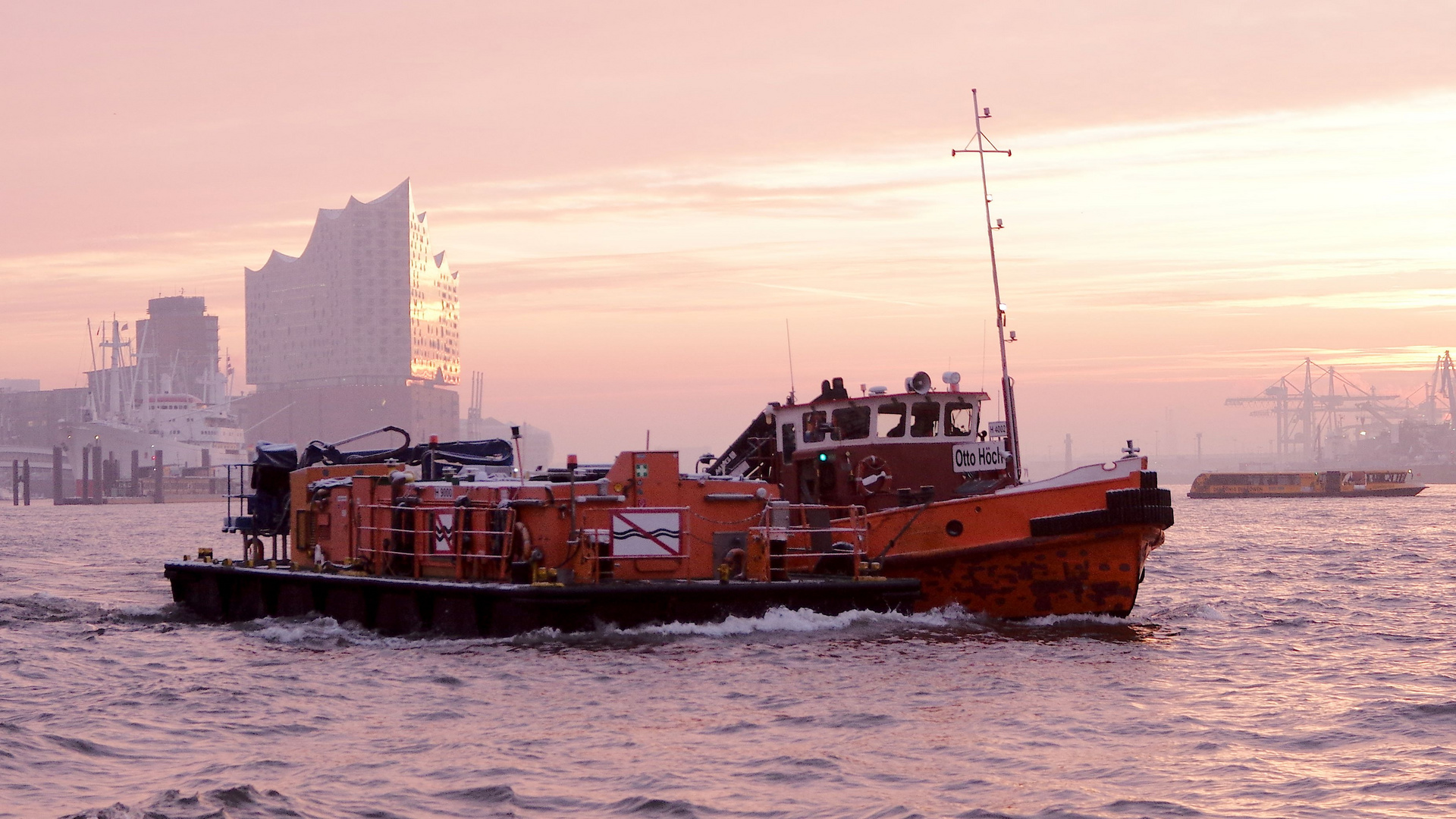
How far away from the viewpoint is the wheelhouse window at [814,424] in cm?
2303

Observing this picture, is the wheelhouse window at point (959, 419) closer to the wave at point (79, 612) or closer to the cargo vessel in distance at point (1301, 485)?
the wave at point (79, 612)

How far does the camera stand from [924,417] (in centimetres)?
2267

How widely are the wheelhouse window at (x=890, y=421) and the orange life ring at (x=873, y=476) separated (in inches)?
20.5

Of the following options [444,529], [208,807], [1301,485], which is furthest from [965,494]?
[1301,485]

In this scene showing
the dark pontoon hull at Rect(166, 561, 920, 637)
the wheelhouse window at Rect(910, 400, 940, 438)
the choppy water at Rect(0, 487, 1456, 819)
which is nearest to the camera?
the choppy water at Rect(0, 487, 1456, 819)

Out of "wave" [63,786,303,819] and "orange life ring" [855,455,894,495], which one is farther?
"orange life ring" [855,455,894,495]

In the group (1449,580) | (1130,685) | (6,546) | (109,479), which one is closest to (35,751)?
(1130,685)

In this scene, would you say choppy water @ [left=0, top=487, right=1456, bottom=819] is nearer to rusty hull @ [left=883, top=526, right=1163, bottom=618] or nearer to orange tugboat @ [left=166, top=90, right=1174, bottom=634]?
rusty hull @ [left=883, top=526, right=1163, bottom=618]

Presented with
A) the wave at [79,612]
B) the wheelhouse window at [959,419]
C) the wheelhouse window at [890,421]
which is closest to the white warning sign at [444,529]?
the wheelhouse window at [890,421]

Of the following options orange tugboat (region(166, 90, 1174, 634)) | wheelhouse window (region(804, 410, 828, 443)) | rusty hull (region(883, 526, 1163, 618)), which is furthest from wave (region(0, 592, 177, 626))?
rusty hull (region(883, 526, 1163, 618))

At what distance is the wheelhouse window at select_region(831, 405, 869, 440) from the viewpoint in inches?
896

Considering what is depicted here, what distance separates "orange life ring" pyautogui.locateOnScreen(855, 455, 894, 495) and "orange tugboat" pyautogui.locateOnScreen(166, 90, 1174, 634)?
0.08 ft

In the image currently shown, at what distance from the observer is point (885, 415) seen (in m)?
22.7

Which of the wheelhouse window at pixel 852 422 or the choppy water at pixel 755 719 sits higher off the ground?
the wheelhouse window at pixel 852 422
